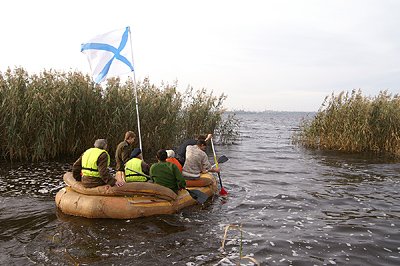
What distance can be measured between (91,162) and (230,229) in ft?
10.8

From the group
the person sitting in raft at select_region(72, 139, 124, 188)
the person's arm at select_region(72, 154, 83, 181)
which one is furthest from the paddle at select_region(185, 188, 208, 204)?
the person's arm at select_region(72, 154, 83, 181)

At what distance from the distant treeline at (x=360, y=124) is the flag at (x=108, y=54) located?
12.1 metres

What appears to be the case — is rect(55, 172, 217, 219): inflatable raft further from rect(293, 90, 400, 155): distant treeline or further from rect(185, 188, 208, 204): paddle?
rect(293, 90, 400, 155): distant treeline

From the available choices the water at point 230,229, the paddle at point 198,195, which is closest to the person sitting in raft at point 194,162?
the paddle at point 198,195

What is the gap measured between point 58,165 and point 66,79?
3.77 meters

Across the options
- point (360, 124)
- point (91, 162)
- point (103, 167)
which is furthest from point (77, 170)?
point (360, 124)

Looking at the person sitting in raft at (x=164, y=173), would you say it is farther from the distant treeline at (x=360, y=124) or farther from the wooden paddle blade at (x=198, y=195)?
the distant treeline at (x=360, y=124)

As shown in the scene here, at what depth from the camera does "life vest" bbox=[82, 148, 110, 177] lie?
263 inches

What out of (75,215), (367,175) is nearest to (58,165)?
(75,215)

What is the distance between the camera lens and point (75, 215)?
6812 mm

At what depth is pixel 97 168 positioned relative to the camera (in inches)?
268

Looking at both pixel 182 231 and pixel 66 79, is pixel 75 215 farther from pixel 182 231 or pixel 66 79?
pixel 66 79

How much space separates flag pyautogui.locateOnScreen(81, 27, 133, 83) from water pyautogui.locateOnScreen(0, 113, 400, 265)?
3.67 meters

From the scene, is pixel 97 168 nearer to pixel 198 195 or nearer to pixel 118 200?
pixel 118 200
